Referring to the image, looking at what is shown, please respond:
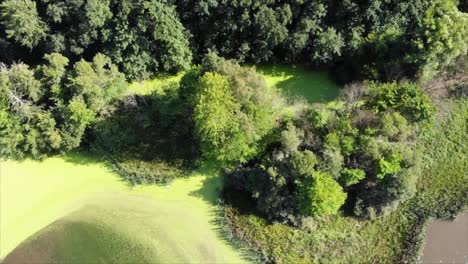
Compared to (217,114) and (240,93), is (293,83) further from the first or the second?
(217,114)

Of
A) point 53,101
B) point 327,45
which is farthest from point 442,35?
point 53,101

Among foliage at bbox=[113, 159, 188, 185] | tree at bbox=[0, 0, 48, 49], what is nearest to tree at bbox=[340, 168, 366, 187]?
foliage at bbox=[113, 159, 188, 185]

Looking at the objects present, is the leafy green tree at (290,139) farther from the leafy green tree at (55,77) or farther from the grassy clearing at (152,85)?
the leafy green tree at (55,77)

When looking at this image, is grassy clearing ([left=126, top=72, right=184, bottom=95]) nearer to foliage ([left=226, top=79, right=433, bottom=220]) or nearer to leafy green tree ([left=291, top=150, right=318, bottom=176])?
foliage ([left=226, top=79, right=433, bottom=220])

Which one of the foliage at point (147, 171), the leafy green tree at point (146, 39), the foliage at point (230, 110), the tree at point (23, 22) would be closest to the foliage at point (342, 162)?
the foliage at point (230, 110)

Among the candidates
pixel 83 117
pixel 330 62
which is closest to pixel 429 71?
pixel 330 62

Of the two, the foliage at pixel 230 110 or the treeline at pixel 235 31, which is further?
the treeline at pixel 235 31

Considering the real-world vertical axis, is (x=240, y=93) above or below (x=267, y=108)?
above
